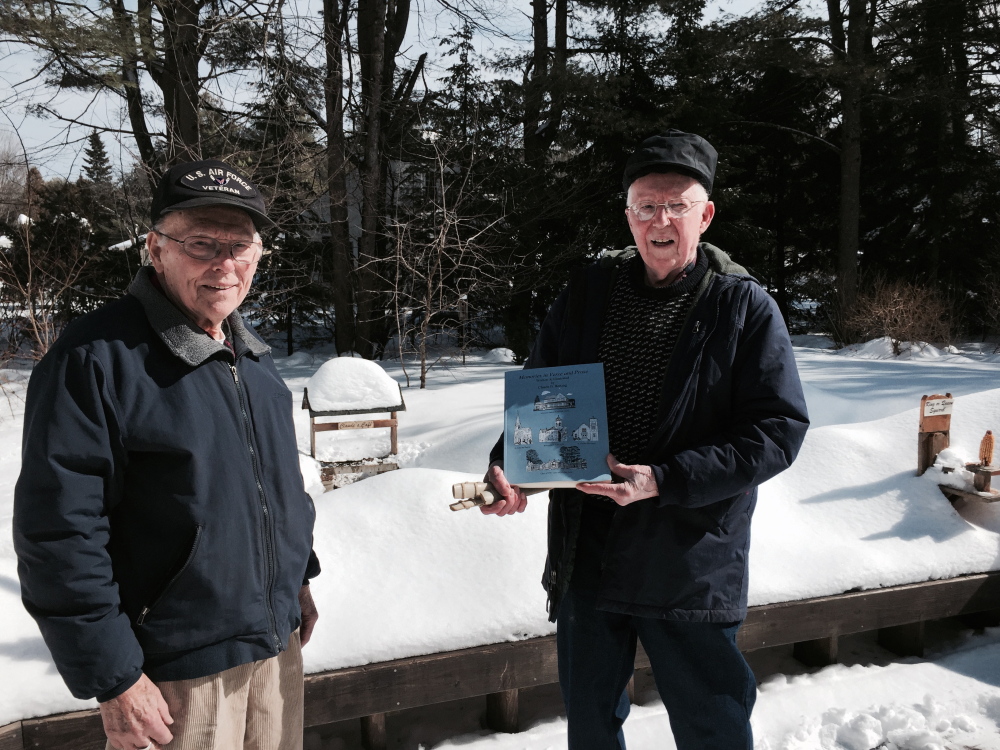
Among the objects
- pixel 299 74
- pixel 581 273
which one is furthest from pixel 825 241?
pixel 581 273

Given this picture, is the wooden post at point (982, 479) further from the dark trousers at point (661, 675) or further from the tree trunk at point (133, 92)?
the tree trunk at point (133, 92)

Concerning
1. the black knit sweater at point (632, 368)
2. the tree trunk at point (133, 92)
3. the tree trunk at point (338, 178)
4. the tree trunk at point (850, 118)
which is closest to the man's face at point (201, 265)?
the black knit sweater at point (632, 368)

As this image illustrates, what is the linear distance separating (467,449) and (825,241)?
15.9m

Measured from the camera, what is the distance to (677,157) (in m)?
1.78

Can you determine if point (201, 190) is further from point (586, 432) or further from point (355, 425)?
point (355, 425)

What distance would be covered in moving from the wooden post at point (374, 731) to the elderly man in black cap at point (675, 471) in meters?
1.26

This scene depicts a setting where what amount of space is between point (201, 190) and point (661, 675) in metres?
1.71

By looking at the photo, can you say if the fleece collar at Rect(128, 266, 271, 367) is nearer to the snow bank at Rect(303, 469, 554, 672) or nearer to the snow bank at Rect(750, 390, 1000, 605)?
the snow bank at Rect(303, 469, 554, 672)

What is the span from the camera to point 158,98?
1378cm

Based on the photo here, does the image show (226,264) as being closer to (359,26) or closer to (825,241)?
(359,26)

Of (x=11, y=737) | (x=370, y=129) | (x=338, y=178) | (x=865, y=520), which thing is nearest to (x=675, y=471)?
(x=11, y=737)

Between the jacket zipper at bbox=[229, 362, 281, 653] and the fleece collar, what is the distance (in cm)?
10

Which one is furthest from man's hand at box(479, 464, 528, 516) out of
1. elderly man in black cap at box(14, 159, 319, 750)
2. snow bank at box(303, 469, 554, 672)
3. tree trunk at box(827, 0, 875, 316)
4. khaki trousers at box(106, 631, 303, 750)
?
tree trunk at box(827, 0, 875, 316)

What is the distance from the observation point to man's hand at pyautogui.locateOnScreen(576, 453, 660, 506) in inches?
66.6
